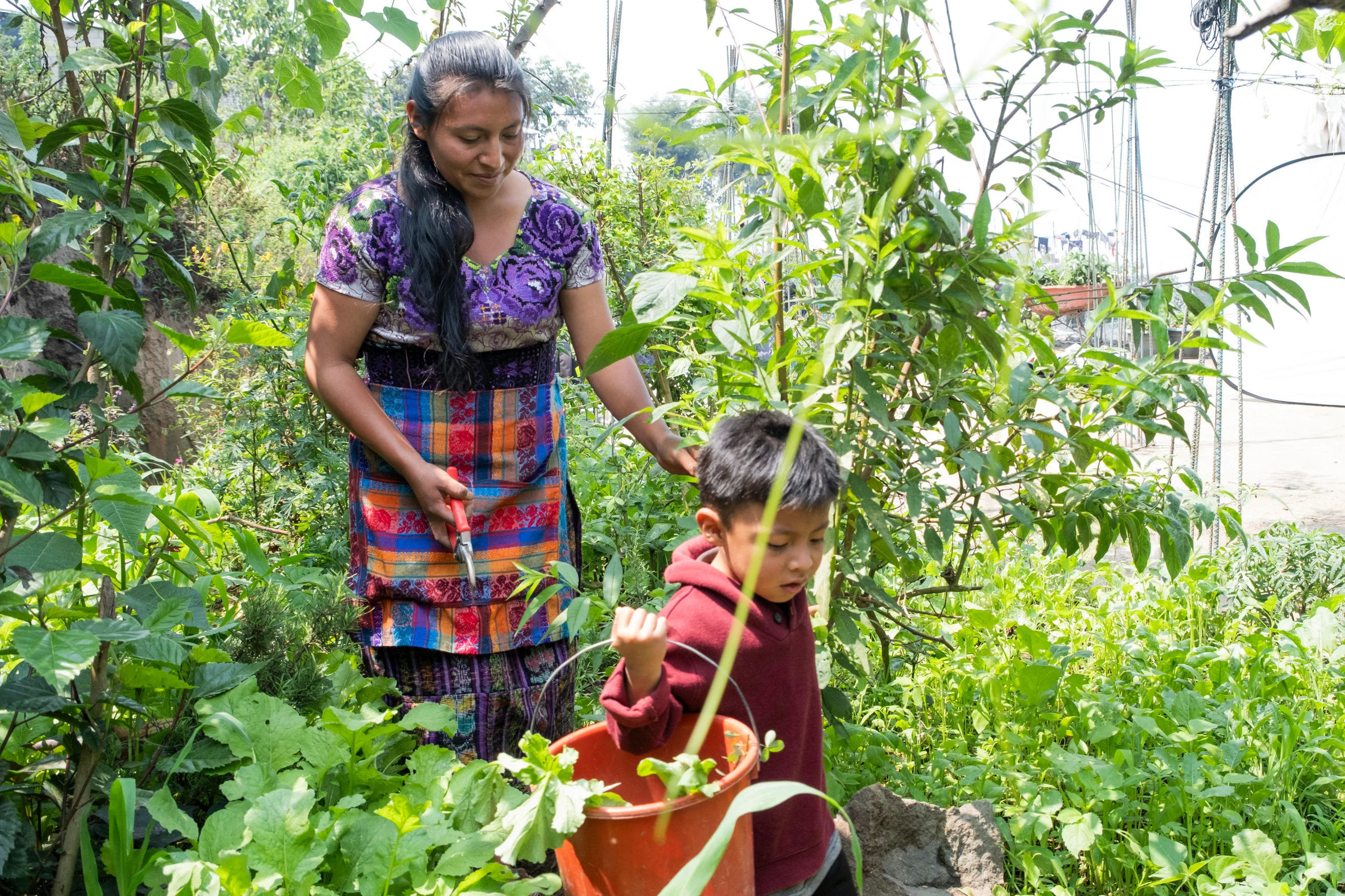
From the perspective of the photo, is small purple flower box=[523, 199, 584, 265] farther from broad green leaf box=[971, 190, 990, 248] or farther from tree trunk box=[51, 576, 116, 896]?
tree trunk box=[51, 576, 116, 896]

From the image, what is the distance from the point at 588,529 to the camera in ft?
10.2

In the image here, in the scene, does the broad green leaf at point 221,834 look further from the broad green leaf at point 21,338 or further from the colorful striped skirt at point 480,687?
the broad green leaf at point 21,338

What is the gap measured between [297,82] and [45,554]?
2.92ft

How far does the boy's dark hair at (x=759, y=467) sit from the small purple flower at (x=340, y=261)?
0.71 metres

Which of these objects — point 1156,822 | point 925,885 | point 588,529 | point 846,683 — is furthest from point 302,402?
point 1156,822

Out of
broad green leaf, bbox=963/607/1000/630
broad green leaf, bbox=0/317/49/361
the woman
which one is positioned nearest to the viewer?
broad green leaf, bbox=0/317/49/361

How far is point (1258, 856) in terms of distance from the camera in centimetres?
190

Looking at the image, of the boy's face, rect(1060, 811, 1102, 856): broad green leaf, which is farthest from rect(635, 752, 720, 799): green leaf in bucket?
rect(1060, 811, 1102, 856): broad green leaf

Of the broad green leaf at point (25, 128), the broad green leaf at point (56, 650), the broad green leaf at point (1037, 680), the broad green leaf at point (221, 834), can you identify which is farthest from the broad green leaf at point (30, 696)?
the broad green leaf at point (1037, 680)

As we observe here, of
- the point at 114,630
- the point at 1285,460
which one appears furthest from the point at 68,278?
the point at 1285,460

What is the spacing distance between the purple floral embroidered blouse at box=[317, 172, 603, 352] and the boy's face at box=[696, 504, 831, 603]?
0.56 meters

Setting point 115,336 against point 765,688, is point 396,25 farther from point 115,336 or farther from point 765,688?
point 765,688

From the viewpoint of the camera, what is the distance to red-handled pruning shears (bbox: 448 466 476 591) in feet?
6.11

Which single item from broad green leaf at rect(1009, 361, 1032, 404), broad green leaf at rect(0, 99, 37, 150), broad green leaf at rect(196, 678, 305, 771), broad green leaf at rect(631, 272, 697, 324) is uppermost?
broad green leaf at rect(0, 99, 37, 150)
